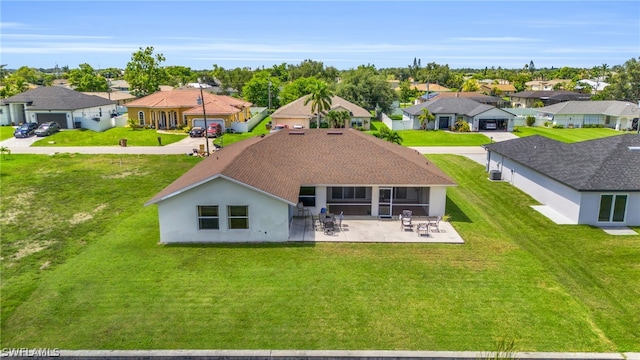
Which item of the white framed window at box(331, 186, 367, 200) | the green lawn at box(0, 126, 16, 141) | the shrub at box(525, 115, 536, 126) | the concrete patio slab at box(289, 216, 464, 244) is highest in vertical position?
the shrub at box(525, 115, 536, 126)

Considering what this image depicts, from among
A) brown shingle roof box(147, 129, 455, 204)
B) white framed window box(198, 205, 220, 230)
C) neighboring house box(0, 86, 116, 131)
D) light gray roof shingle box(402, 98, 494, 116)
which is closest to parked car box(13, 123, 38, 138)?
neighboring house box(0, 86, 116, 131)

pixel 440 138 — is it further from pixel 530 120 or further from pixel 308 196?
pixel 308 196

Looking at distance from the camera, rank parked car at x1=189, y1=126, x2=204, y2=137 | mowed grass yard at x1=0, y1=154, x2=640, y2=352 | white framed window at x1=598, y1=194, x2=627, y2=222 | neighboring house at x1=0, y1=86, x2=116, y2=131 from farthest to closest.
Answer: neighboring house at x1=0, y1=86, x2=116, y2=131, parked car at x1=189, y1=126, x2=204, y2=137, white framed window at x1=598, y1=194, x2=627, y2=222, mowed grass yard at x1=0, y1=154, x2=640, y2=352

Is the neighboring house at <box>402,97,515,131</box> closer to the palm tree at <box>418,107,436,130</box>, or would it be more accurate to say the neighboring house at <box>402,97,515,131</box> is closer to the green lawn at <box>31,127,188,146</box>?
the palm tree at <box>418,107,436,130</box>

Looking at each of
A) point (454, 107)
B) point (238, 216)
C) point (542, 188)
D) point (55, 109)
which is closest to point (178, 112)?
point (55, 109)

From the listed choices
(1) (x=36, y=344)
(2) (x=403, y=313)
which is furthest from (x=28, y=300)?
(2) (x=403, y=313)

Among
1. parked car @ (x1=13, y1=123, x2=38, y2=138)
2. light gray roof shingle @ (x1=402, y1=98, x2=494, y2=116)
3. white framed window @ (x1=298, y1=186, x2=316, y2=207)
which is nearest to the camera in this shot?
white framed window @ (x1=298, y1=186, x2=316, y2=207)
